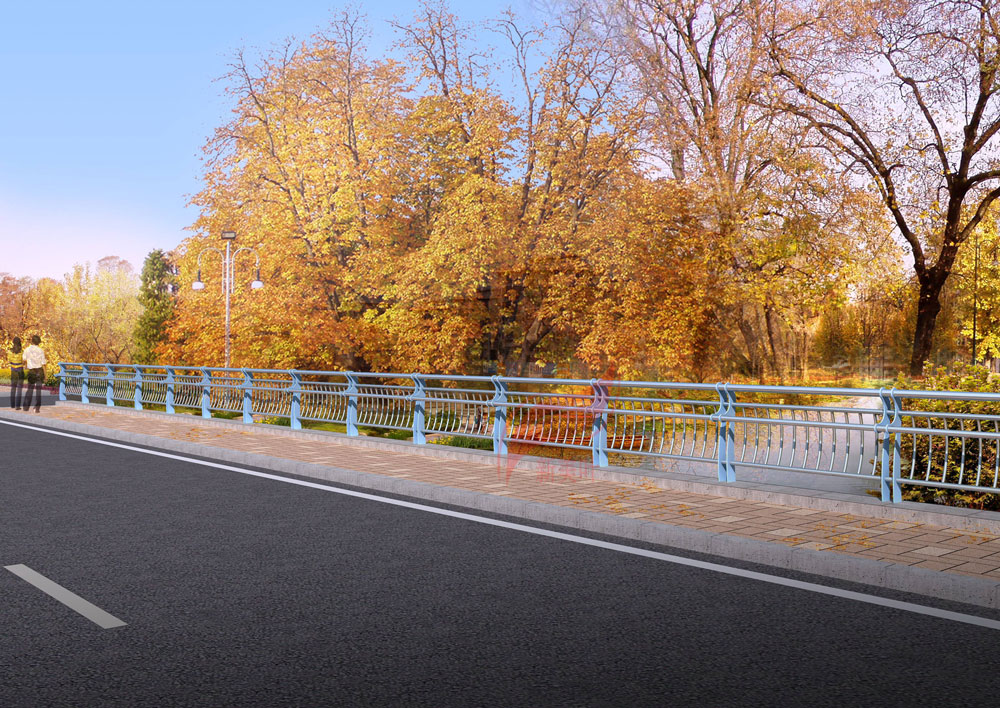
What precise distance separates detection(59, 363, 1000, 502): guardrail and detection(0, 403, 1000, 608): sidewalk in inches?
19.8

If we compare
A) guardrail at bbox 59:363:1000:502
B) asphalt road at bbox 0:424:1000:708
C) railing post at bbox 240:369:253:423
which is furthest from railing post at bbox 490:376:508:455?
railing post at bbox 240:369:253:423

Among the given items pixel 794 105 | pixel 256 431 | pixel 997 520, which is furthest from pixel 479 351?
pixel 997 520

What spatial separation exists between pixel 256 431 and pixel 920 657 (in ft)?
44.1

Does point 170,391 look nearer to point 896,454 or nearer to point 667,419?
point 667,419

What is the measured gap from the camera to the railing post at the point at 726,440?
945cm

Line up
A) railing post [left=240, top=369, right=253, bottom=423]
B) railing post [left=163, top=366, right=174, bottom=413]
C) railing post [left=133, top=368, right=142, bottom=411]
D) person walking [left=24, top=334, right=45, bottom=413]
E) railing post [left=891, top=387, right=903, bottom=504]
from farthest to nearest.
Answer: person walking [left=24, top=334, right=45, bottom=413], railing post [left=133, top=368, right=142, bottom=411], railing post [left=163, top=366, right=174, bottom=413], railing post [left=240, top=369, right=253, bottom=423], railing post [left=891, top=387, right=903, bottom=504]

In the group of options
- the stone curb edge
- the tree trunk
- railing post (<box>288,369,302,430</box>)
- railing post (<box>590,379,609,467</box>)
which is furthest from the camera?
the tree trunk

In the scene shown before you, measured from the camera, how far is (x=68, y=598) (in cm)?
550

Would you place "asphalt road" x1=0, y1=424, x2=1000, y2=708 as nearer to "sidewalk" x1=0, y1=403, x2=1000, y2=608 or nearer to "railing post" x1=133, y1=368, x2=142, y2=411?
"sidewalk" x1=0, y1=403, x2=1000, y2=608

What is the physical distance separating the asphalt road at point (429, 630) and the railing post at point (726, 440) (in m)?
2.92

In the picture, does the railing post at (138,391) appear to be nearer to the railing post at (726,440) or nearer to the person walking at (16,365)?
the person walking at (16,365)

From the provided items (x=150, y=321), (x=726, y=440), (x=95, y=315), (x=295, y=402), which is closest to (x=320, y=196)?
(x=295, y=402)

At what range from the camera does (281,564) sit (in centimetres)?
645

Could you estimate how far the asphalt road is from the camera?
3971 millimetres
